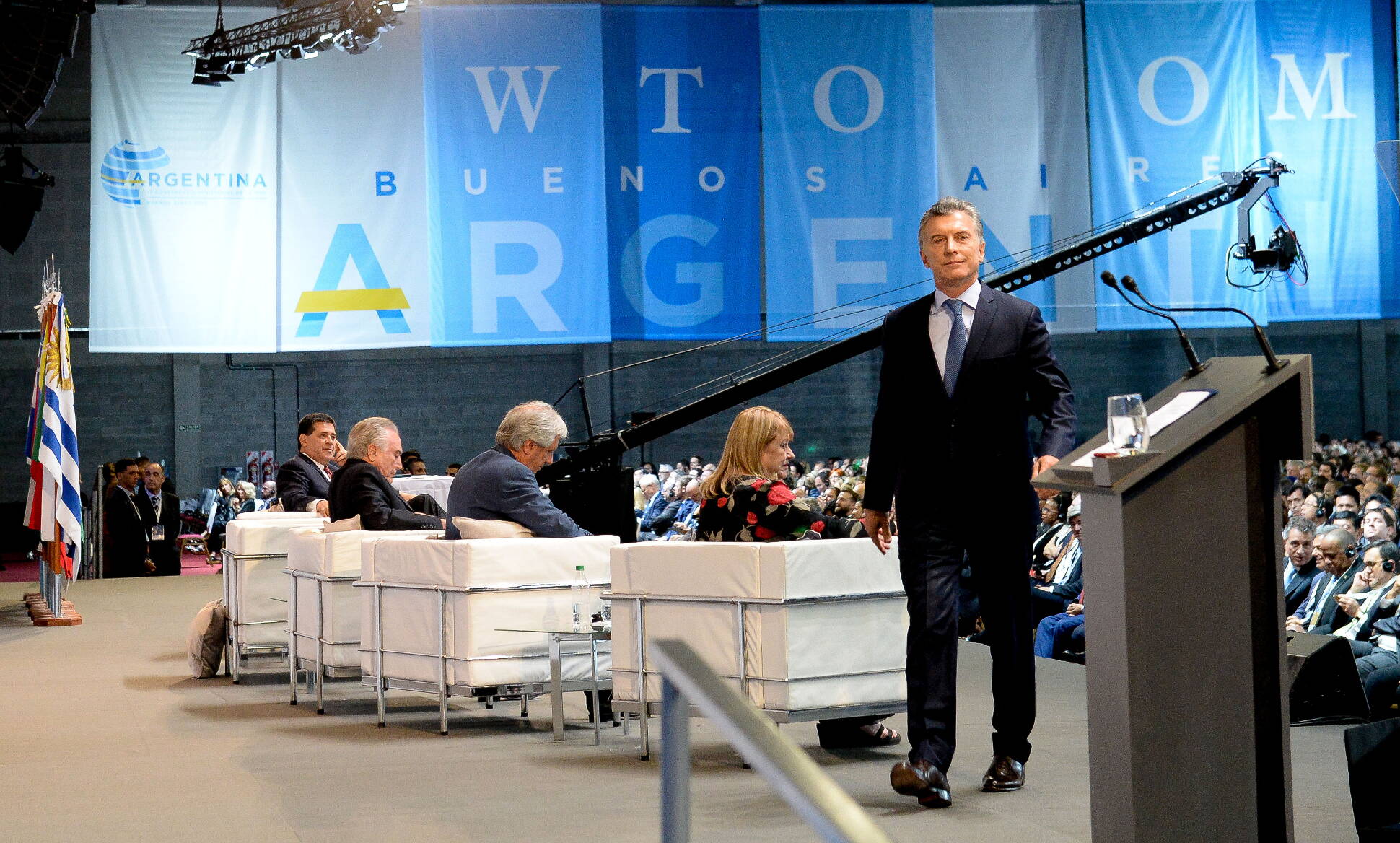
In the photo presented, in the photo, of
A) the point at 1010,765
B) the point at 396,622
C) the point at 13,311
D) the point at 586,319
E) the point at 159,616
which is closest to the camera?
the point at 1010,765

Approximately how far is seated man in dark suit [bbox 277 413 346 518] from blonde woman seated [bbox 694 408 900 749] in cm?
301

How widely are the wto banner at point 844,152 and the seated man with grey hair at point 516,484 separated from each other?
7.30m

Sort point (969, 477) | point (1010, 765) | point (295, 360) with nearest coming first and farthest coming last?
point (969, 477)
point (1010, 765)
point (295, 360)

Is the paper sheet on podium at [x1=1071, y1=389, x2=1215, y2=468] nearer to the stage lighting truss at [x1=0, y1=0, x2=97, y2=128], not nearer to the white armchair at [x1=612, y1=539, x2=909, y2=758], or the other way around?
the white armchair at [x1=612, y1=539, x2=909, y2=758]

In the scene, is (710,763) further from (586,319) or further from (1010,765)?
(586,319)

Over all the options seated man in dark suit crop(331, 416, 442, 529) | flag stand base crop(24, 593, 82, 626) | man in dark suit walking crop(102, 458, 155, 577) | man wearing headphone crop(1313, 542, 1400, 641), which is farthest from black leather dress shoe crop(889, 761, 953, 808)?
man in dark suit walking crop(102, 458, 155, 577)

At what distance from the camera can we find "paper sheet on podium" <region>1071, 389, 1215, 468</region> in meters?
2.34

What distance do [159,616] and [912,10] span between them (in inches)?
299

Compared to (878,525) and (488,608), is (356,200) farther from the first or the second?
(878,525)

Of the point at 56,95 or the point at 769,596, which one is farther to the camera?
the point at 56,95

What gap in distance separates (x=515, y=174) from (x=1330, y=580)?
7726 mm

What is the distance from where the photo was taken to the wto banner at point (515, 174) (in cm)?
1181

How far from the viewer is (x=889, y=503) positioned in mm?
3359

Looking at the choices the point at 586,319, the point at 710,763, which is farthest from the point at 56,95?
the point at 710,763
